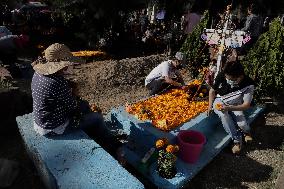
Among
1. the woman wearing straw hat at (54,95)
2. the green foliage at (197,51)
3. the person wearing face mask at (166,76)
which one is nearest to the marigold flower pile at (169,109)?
the person wearing face mask at (166,76)

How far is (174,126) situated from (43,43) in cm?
1271

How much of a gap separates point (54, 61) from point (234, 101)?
11.9ft

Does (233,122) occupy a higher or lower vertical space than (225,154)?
higher

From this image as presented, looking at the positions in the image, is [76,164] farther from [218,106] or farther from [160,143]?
[218,106]

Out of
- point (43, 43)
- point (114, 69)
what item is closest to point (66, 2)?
point (43, 43)

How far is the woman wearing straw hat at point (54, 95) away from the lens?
4781 mm

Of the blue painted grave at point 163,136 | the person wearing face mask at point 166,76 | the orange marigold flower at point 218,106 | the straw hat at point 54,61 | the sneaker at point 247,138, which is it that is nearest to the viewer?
the straw hat at point 54,61

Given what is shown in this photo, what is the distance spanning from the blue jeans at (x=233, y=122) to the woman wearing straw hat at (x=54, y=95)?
2.91 metres

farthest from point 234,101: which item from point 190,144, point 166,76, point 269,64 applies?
point 269,64

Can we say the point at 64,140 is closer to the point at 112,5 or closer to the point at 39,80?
the point at 39,80

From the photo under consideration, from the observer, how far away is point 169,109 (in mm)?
6688

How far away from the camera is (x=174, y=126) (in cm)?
620

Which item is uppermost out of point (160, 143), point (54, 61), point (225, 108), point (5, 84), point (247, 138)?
point (54, 61)

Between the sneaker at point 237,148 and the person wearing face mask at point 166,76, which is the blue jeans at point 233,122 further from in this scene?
the person wearing face mask at point 166,76
